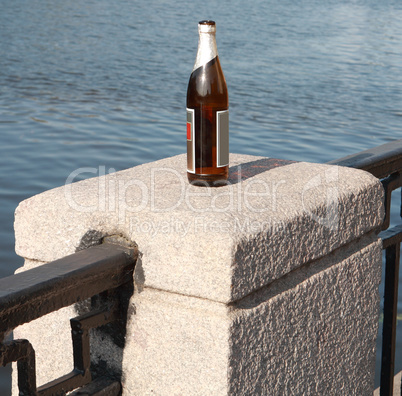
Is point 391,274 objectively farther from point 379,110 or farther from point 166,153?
point 379,110

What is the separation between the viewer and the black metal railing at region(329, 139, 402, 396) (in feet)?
6.64

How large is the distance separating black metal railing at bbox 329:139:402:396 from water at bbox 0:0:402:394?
356cm

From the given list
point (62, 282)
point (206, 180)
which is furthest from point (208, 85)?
point (62, 282)

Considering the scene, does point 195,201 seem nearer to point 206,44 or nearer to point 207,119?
point 207,119

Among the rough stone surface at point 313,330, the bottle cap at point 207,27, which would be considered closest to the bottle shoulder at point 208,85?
the bottle cap at point 207,27

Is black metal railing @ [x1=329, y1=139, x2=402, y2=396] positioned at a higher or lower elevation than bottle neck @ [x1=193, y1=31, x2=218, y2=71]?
lower

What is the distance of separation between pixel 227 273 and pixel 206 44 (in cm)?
78

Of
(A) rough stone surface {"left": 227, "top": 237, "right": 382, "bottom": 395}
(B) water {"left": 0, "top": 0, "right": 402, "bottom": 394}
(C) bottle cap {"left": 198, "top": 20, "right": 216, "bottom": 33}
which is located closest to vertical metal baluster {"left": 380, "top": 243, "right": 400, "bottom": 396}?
(A) rough stone surface {"left": 227, "top": 237, "right": 382, "bottom": 395}

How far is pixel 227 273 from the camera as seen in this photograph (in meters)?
1.33

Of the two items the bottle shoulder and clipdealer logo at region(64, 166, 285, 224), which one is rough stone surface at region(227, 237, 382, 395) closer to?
A: clipdealer logo at region(64, 166, 285, 224)

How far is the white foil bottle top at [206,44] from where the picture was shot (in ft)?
5.93

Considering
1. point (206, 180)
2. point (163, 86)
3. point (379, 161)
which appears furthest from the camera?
point (163, 86)

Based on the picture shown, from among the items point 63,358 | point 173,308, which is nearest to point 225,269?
point 173,308

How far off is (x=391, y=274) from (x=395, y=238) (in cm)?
17
